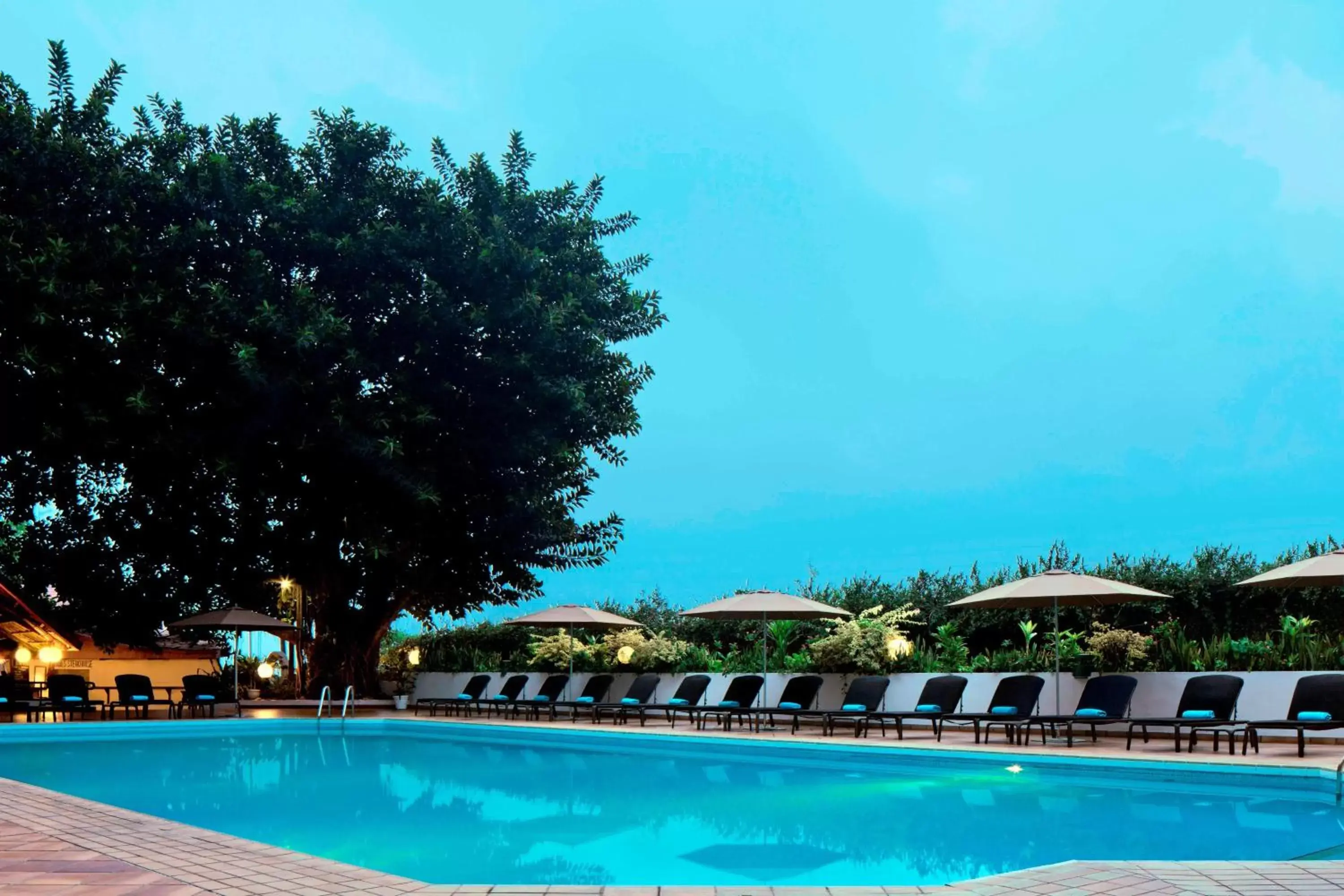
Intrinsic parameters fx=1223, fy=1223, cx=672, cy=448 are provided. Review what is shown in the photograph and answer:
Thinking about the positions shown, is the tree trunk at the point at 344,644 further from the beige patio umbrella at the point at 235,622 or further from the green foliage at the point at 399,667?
the beige patio umbrella at the point at 235,622

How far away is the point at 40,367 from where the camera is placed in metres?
17.1

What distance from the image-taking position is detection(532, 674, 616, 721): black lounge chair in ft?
59.2

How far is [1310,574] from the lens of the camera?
462 inches

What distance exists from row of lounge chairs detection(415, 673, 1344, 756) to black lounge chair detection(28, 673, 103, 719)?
5151 mm

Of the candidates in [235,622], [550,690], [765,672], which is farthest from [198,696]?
[765,672]

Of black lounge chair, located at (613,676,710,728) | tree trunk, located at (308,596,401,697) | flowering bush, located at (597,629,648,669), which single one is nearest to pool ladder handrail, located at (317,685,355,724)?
tree trunk, located at (308,596,401,697)

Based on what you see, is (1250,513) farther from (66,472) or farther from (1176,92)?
(66,472)

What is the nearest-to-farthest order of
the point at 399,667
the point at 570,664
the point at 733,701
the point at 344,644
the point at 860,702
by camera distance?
the point at 860,702 < the point at 733,701 < the point at 570,664 < the point at 344,644 < the point at 399,667

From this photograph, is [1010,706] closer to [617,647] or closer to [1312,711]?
[1312,711]

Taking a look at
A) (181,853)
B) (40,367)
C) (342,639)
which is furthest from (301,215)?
(181,853)

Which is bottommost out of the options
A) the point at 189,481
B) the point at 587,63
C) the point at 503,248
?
the point at 189,481

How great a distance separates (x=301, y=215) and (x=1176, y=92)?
97607 mm

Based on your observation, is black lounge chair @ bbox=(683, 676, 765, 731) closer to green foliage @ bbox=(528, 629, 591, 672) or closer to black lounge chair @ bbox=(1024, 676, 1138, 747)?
green foliage @ bbox=(528, 629, 591, 672)

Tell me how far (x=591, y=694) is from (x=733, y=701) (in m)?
2.91
